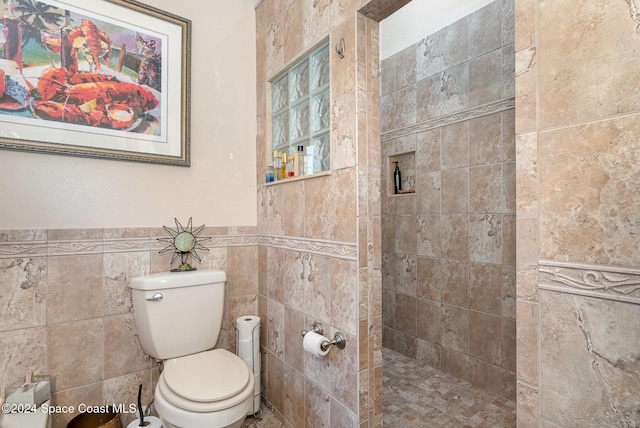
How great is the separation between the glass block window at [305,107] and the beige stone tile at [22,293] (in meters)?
1.37

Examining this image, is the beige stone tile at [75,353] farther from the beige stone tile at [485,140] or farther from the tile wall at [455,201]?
the beige stone tile at [485,140]

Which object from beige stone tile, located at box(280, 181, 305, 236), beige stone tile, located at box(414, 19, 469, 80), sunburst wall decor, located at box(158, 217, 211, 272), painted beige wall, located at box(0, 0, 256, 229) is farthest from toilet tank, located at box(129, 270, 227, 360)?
beige stone tile, located at box(414, 19, 469, 80)

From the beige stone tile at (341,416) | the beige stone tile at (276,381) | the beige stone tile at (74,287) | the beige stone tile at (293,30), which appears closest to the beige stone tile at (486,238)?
the beige stone tile at (341,416)

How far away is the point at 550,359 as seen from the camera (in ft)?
2.39

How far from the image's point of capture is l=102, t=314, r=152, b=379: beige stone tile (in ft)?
5.42

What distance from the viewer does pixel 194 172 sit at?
192 centimetres

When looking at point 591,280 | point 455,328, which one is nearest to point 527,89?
point 591,280

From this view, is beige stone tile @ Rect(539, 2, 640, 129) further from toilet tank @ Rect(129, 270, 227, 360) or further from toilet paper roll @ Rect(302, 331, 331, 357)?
toilet tank @ Rect(129, 270, 227, 360)

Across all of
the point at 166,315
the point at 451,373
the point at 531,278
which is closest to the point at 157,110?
the point at 166,315

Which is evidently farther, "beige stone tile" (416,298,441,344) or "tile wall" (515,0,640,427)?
"beige stone tile" (416,298,441,344)

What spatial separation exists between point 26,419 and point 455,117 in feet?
9.31

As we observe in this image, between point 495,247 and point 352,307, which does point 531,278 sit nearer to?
point 352,307

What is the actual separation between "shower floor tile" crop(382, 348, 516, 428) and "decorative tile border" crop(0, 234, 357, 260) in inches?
44.5

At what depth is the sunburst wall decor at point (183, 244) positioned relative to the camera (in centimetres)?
181
